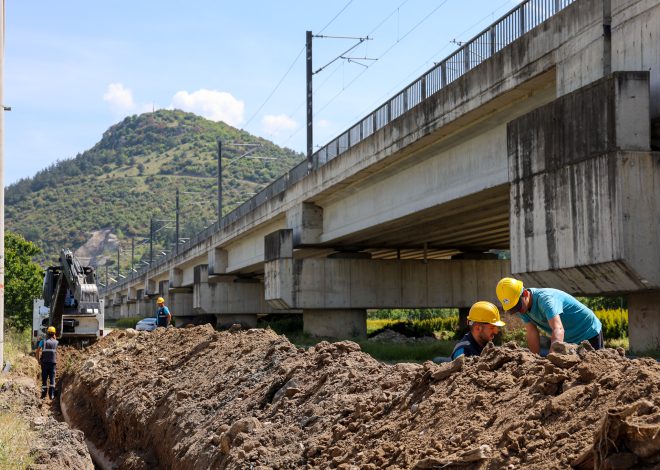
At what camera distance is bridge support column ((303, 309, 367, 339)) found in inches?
1281

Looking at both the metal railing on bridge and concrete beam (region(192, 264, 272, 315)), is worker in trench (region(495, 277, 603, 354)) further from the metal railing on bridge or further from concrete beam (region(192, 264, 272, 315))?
concrete beam (region(192, 264, 272, 315))

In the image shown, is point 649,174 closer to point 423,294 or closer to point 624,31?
point 624,31

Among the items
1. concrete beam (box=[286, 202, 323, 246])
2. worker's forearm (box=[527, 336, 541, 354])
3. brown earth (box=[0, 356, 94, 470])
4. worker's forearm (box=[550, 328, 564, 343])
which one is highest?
concrete beam (box=[286, 202, 323, 246])

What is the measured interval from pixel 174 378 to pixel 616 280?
7.53 m

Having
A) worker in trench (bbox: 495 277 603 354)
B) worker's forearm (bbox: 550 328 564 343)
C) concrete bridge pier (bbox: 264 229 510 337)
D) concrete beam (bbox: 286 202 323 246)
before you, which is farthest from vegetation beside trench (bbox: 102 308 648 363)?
worker's forearm (bbox: 550 328 564 343)

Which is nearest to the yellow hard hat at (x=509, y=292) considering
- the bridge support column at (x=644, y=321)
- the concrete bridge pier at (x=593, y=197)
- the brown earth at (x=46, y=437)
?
the brown earth at (x=46, y=437)

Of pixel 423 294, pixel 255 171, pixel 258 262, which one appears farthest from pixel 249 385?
pixel 255 171

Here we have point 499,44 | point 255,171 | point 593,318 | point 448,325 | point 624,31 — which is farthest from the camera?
point 255,171

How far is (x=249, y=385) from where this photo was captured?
11.9 meters

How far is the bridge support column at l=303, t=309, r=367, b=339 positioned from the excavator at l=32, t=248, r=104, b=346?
779 cm

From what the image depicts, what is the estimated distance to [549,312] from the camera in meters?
7.57

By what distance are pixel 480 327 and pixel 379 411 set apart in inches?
47.7

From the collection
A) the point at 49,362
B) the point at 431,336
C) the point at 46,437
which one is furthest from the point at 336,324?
the point at 46,437

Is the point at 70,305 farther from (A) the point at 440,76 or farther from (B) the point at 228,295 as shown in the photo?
(B) the point at 228,295
